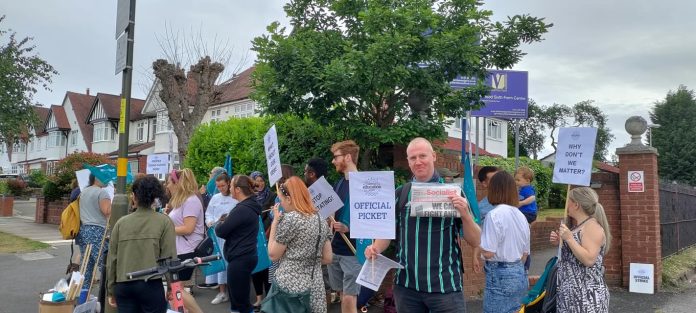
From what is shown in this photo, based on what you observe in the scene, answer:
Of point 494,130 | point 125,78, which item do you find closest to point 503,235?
point 125,78

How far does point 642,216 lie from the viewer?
9086 mm

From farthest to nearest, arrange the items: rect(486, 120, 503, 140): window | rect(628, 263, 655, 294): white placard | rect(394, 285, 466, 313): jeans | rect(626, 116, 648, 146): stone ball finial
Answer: rect(486, 120, 503, 140): window
rect(626, 116, 648, 146): stone ball finial
rect(628, 263, 655, 294): white placard
rect(394, 285, 466, 313): jeans

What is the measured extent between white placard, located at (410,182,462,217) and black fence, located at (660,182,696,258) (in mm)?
8018

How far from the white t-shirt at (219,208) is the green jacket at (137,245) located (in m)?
2.80

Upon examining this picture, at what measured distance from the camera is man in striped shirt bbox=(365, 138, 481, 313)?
3.76 metres

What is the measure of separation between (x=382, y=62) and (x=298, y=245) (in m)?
2.62

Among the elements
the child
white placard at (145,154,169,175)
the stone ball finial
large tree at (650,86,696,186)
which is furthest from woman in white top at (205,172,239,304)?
large tree at (650,86,696,186)

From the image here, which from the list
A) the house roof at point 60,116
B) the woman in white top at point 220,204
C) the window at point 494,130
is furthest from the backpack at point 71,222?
the house roof at point 60,116

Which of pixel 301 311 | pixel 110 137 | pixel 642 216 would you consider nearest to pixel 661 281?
pixel 642 216

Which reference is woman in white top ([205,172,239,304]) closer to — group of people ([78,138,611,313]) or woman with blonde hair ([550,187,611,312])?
group of people ([78,138,611,313])

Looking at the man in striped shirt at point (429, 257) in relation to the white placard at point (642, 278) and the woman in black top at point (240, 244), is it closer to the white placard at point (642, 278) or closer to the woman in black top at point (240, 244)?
the woman in black top at point (240, 244)

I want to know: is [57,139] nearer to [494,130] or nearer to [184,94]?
[494,130]

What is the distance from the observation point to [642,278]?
893cm

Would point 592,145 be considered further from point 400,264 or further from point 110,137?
point 110,137
